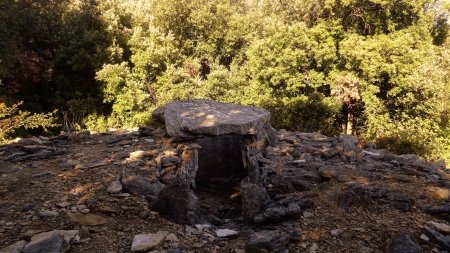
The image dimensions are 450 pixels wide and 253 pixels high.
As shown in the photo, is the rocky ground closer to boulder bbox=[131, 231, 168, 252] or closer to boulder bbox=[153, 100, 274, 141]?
boulder bbox=[131, 231, 168, 252]

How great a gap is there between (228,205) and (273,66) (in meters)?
11.1

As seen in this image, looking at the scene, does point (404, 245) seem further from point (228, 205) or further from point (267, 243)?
point (228, 205)

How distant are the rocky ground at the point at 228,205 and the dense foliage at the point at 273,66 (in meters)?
7.98

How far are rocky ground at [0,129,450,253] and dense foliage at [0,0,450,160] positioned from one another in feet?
26.2

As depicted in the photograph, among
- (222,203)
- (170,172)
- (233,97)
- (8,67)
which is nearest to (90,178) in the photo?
(170,172)

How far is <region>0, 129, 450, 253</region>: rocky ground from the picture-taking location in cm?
509

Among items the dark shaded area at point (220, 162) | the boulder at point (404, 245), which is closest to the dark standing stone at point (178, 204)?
the dark shaded area at point (220, 162)

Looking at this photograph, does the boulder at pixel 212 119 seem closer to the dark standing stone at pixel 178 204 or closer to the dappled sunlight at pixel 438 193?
the dark standing stone at pixel 178 204

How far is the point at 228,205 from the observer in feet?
26.2

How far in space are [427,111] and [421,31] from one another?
445 cm

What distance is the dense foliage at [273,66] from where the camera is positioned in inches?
624

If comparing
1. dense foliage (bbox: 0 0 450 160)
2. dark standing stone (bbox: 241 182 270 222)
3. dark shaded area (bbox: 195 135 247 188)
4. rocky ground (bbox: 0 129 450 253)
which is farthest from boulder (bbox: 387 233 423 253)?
dense foliage (bbox: 0 0 450 160)

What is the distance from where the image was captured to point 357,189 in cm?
625

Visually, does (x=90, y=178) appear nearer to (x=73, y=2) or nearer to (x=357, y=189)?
(x=357, y=189)
